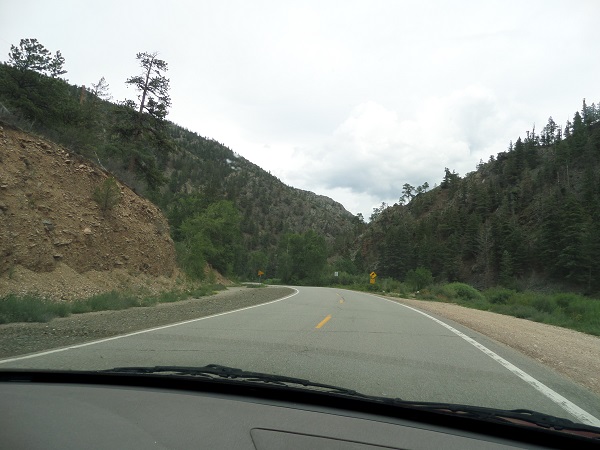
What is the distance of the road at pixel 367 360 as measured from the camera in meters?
5.95

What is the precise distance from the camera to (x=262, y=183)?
7653 inches

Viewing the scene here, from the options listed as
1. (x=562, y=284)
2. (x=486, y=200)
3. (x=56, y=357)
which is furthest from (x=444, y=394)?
(x=486, y=200)

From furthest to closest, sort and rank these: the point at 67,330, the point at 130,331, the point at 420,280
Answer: the point at 420,280 < the point at 67,330 < the point at 130,331

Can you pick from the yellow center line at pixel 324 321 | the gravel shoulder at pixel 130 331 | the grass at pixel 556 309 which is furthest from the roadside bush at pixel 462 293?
the yellow center line at pixel 324 321

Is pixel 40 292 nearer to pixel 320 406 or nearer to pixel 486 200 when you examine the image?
pixel 320 406

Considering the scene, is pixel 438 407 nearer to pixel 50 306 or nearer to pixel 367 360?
pixel 367 360

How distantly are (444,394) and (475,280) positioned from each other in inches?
3680

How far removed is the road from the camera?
19.5 feet

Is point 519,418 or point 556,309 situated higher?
point 556,309

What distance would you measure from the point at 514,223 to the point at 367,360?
9593 cm

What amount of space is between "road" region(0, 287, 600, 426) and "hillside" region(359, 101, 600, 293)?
66.5 meters

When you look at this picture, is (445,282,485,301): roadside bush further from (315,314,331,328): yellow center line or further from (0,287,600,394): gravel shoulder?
(315,314,331,328): yellow center line

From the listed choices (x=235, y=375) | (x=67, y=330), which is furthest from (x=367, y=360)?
(x=67, y=330)

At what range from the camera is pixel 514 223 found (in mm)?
93438
